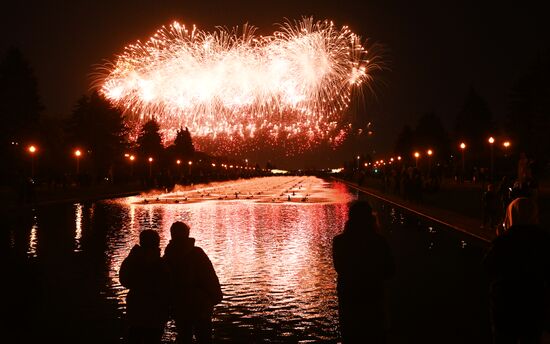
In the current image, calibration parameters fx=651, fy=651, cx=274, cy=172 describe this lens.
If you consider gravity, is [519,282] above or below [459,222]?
above

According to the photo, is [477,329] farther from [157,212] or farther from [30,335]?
[157,212]

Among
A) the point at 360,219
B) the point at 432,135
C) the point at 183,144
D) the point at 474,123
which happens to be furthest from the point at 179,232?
the point at 183,144

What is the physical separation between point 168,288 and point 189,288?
19 cm

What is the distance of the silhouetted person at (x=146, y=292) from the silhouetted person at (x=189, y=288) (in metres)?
0.15

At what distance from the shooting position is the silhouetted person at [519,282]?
5172mm

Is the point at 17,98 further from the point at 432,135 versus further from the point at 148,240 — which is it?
the point at 432,135

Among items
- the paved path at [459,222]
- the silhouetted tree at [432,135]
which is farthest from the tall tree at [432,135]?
the paved path at [459,222]

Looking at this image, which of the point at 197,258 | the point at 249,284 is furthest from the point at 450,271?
the point at 197,258

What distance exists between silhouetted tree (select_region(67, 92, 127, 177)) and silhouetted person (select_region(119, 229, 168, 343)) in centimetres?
8165

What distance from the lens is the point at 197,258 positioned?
18.8 ft

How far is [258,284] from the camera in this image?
11.5 metres

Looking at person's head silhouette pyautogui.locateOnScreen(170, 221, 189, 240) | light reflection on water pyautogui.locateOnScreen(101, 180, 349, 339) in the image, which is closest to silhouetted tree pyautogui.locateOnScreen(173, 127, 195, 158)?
light reflection on water pyautogui.locateOnScreen(101, 180, 349, 339)

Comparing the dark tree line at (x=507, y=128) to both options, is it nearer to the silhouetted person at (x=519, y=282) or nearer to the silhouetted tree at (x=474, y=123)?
the silhouetted tree at (x=474, y=123)

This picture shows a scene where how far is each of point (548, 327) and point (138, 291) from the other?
3.46m
